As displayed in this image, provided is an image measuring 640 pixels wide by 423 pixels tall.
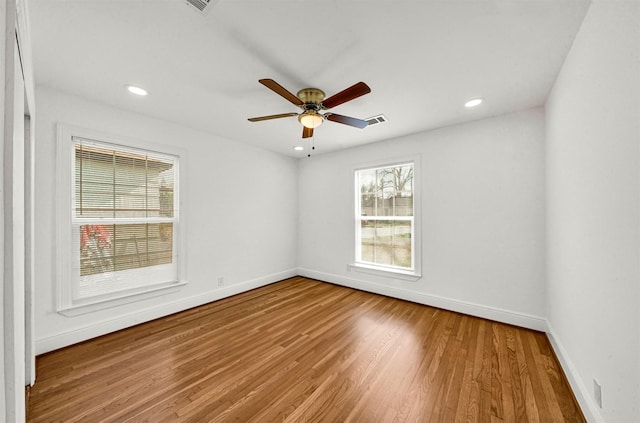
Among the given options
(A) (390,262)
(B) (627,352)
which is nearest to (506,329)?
(A) (390,262)

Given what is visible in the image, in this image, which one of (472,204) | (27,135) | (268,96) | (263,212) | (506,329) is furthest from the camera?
(263,212)

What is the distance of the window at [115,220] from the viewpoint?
8.11ft

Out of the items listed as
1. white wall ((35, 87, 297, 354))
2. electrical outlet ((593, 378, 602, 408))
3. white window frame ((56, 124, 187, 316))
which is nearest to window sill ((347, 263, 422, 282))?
white wall ((35, 87, 297, 354))

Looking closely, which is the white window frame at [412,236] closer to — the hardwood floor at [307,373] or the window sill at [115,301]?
the hardwood floor at [307,373]

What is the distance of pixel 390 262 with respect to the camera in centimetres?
396

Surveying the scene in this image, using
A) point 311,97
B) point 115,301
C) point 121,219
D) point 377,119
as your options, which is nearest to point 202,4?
point 311,97

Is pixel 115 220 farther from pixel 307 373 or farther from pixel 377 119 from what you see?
pixel 377 119

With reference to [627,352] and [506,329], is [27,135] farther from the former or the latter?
[506,329]

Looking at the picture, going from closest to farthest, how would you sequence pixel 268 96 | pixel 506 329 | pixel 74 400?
1. pixel 74 400
2. pixel 268 96
3. pixel 506 329

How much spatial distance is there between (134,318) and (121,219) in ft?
3.82

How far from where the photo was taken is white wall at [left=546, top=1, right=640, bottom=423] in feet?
3.49

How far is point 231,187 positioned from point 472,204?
3.49 metres

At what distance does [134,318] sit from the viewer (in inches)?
111

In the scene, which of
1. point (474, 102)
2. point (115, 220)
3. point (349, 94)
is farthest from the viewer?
point (115, 220)
